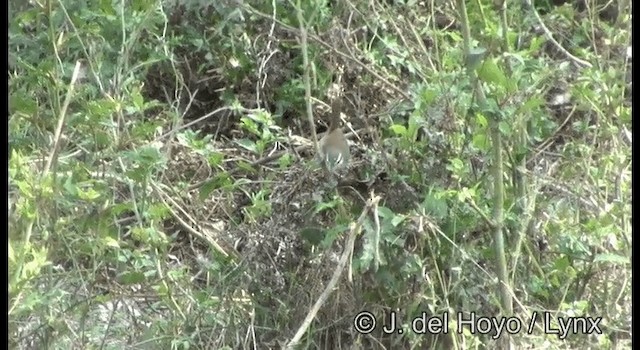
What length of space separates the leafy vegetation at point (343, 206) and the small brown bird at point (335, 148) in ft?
0.08

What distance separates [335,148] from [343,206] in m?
0.16

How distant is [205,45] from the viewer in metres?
2.50

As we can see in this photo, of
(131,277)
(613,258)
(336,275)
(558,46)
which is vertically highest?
(558,46)

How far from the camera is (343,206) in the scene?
6.04 feet

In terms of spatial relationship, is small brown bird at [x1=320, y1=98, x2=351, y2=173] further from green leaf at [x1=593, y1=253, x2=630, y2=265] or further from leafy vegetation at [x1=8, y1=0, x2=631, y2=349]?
green leaf at [x1=593, y1=253, x2=630, y2=265]

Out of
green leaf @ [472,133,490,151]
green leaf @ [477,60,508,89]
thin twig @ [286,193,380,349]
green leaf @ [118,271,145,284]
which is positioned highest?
green leaf @ [477,60,508,89]

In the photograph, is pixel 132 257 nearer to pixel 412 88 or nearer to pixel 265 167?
pixel 265 167

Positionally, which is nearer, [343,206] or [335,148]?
[343,206]

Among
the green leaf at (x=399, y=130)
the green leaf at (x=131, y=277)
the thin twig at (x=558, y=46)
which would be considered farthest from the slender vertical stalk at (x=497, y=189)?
the green leaf at (x=131, y=277)

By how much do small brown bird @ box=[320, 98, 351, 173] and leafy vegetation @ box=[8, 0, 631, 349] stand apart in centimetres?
2

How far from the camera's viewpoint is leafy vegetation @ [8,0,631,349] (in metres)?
1.72

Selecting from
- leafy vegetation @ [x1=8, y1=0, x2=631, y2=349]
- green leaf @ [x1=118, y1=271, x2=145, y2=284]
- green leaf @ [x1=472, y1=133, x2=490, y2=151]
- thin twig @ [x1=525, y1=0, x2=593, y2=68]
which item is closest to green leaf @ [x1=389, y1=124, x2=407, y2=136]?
leafy vegetation @ [x1=8, y1=0, x2=631, y2=349]

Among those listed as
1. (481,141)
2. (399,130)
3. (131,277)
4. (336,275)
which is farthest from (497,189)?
(131,277)

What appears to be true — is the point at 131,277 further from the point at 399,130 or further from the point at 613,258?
the point at 613,258
